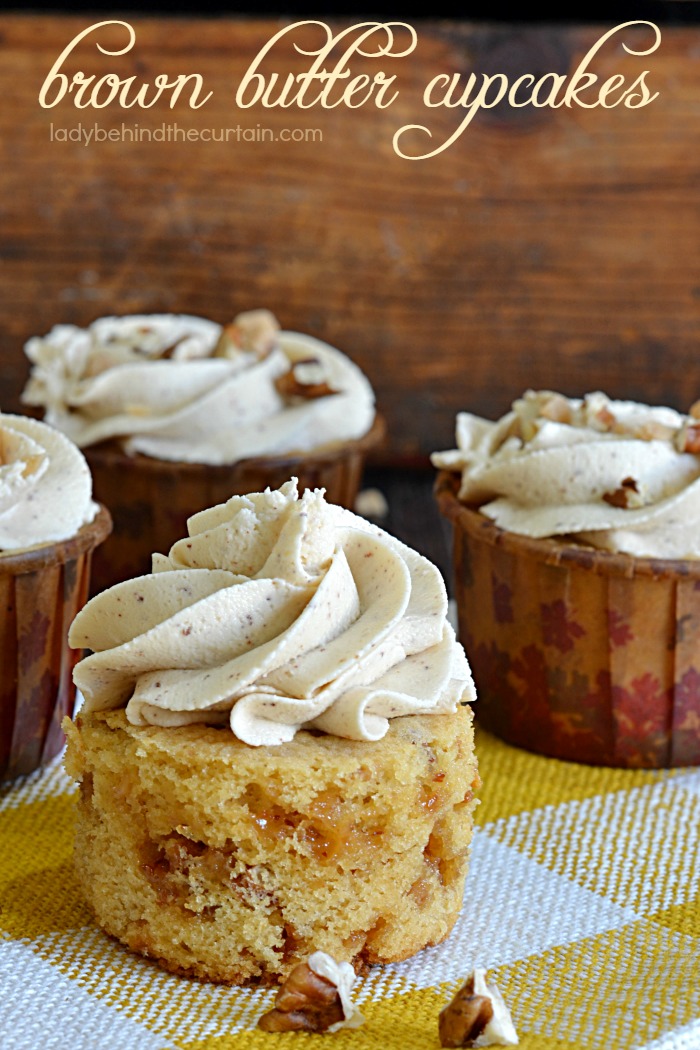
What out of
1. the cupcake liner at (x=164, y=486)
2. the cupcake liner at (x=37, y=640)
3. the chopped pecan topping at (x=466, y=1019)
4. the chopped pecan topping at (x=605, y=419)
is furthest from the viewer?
the cupcake liner at (x=164, y=486)

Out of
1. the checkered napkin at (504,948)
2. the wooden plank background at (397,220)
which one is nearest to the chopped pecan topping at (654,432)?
the checkered napkin at (504,948)

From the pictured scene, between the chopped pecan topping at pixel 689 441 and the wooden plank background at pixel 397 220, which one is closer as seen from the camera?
the chopped pecan topping at pixel 689 441

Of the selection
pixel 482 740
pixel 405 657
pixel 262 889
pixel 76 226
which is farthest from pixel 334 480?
pixel 262 889

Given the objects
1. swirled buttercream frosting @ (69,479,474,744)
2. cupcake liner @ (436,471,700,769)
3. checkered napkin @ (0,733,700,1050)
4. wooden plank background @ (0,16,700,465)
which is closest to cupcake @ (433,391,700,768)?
cupcake liner @ (436,471,700,769)

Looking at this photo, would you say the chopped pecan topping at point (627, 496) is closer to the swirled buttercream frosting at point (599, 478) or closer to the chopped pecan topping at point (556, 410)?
the swirled buttercream frosting at point (599, 478)

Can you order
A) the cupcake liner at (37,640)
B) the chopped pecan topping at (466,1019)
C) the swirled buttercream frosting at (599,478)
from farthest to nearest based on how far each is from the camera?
1. the swirled buttercream frosting at (599,478)
2. the cupcake liner at (37,640)
3. the chopped pecan topping at (466,1019)

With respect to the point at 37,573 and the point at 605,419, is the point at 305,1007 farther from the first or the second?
the point at 605,419
